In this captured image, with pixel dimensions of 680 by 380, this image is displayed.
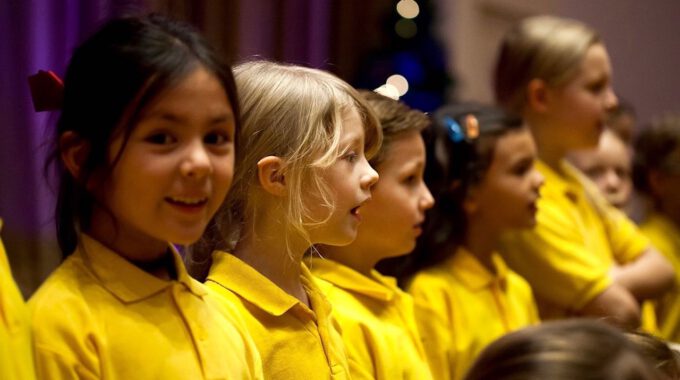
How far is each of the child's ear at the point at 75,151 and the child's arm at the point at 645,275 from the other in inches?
78.9

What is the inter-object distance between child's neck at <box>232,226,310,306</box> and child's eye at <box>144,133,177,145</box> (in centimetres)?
44

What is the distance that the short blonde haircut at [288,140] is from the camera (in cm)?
196

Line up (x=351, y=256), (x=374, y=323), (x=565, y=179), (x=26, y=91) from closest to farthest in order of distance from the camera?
(x=374, y=323) < (x=351, y=256) < (x=26, y=91) < (x=565, y=179)

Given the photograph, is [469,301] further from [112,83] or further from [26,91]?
[112,83]

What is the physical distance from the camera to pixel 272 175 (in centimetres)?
196

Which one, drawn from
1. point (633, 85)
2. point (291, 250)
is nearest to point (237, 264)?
point (291, 250)

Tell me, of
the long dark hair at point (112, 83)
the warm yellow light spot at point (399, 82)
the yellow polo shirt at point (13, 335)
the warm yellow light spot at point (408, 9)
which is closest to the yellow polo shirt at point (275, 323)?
the long dark hair at point (112, 83)

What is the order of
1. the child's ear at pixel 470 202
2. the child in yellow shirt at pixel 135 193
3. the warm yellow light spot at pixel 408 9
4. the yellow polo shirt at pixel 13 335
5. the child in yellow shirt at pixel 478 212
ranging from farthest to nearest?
the warm yellow light spot at pixel 408 9 → the child's ear at pixel 470 202 → the child in yellow shirt at pixel 478 212 → the child in yellow shirt at pixel 135 193 → the yellow polo shirt at pixel 13 335

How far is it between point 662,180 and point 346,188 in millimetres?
2477

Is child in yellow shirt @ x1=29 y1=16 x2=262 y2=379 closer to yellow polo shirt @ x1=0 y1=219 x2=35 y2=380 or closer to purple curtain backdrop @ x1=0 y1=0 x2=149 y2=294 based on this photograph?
yellow polo shirt @ x1=0 y1=219 x2=35 y2=380

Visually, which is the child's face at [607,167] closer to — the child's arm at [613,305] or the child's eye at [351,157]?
the child's arm at [613,305]

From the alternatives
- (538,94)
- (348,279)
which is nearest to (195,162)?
(348,279)

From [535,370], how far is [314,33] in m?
3.35

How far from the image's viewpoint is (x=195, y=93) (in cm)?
160
